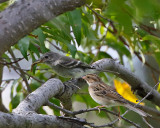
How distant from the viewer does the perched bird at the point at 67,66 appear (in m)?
2.20

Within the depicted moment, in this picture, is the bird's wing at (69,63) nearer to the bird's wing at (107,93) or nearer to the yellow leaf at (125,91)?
the bird's wing at (107,93)

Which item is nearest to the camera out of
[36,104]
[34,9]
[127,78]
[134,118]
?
[34,9]

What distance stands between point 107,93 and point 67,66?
46 cm

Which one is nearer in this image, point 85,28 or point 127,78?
point 85,28

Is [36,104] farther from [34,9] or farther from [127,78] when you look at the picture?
[127,78]

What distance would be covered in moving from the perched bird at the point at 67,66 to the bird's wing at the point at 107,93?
29cm

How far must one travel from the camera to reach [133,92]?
2.80 meters

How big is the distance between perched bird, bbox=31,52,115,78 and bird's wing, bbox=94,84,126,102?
29 centimetres

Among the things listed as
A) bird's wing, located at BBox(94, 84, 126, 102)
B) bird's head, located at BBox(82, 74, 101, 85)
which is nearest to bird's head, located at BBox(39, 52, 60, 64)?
bird's head, located at BBox(82, 74, 101, 85)

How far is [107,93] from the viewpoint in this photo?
8.03 feet

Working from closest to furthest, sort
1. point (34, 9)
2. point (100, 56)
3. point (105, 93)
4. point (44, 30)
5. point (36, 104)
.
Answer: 1. point (34, 9)
2. point (36, 104)
3. point (44, 30)
4. point (105, 93)
5. point (100, 56)

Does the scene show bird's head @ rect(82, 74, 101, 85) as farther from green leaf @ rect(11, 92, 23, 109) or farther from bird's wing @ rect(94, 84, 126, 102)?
green leaf @ rect(11, 92, 23, 109)

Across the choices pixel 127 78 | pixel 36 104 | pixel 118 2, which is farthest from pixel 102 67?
pixel 118 2

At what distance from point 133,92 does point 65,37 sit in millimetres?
1159
